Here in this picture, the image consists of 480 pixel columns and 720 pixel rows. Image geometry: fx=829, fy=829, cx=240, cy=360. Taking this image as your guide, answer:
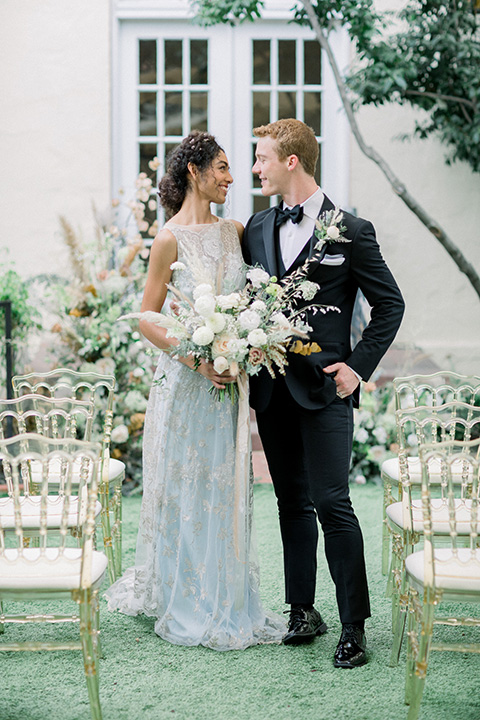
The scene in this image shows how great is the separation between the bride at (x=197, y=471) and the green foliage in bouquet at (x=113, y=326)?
211 centimetres

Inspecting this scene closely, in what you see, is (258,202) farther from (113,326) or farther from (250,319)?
(250,319)

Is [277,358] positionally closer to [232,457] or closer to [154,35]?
[232,457]

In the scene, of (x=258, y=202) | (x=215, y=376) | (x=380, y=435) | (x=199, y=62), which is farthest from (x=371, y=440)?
(x=199, y=62)

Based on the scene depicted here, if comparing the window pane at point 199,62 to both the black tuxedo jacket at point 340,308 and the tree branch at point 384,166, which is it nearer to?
the tree branch at point 384,166

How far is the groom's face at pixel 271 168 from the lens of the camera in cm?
293

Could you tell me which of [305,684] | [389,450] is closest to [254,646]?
[305,684]

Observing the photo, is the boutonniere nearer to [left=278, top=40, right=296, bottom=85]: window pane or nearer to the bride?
the bride

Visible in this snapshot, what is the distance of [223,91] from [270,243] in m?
4.27

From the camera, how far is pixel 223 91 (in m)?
6.84

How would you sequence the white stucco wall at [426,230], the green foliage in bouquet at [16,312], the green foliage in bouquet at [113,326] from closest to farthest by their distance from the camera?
the green foliage in bouquet at [113,326], the green foliage in bouquet at [16,312], the white stucco wall at [426,230]

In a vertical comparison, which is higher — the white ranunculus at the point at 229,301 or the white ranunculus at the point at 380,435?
the white ranunculus at the point at 229,301

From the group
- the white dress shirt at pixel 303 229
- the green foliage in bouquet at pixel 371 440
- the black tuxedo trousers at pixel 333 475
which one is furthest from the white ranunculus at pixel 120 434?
the white dress shirt at pixel 303 229

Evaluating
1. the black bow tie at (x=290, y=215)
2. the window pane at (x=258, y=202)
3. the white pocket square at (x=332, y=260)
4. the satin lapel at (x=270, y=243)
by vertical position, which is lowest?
the white pocket square at (x=332, y=260)

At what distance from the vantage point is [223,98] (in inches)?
269
